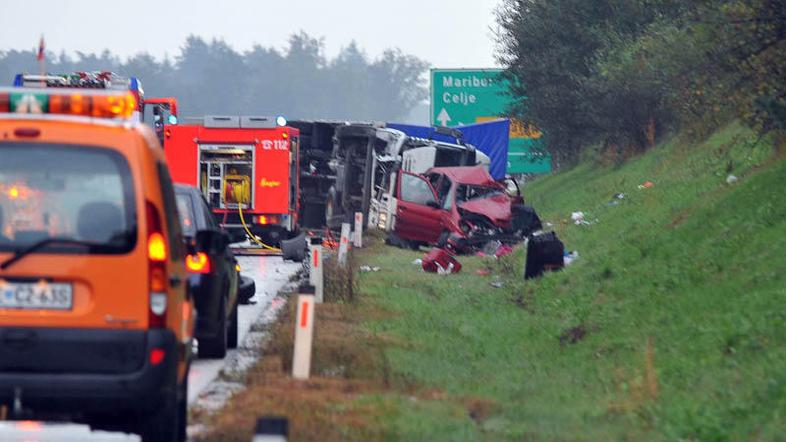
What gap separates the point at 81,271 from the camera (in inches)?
296

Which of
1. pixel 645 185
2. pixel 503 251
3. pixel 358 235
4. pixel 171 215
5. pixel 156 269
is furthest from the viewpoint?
pixel 358 235

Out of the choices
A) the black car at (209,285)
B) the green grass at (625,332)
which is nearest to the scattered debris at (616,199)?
the green grass at (625,332)

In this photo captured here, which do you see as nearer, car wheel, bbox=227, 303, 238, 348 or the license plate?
the license plate

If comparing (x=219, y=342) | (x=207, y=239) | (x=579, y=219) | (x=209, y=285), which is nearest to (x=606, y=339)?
(x=219, y=342)

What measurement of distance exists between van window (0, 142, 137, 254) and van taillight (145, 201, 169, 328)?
3.7 inches

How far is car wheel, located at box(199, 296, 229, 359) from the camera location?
1284 centimetres

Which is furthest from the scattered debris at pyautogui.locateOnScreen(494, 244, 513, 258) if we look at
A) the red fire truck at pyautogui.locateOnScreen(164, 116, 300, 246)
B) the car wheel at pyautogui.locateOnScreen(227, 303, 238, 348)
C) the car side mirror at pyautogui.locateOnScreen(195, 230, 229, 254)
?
the car side mirror at pyautogui.locateOnScreen(195, 230, 229, 254)

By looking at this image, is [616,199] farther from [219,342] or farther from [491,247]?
[219,342]

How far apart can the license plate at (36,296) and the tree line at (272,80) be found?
12253 cm

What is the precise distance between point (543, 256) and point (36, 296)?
14.0 meters

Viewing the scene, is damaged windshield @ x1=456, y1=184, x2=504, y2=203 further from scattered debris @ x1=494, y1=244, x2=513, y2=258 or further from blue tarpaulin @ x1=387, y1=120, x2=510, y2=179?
blue tarpaulin @ x1=387, y1=120, x2=510, y2=179

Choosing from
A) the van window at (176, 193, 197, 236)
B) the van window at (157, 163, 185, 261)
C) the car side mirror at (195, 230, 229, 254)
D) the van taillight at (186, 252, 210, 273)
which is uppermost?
the van window at (157, 163, 185, 261)

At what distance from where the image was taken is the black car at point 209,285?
40.4 ft

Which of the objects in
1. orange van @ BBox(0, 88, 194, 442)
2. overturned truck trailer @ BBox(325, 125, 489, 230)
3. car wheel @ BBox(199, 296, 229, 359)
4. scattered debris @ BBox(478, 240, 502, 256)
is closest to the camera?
orange van @ BBox(0, 88, 194, 442)
